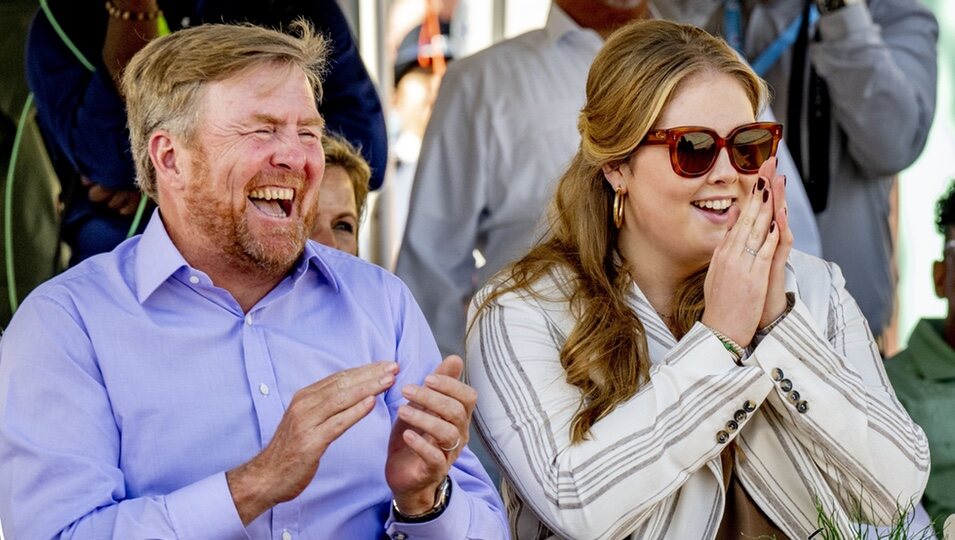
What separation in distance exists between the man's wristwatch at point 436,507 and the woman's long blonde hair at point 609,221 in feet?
0.91

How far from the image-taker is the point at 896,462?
106 inches

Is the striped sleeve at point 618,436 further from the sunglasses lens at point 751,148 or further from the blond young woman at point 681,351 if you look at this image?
the sunglasses lens at point 751,148

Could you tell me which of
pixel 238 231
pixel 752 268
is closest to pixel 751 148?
pixel 752 268

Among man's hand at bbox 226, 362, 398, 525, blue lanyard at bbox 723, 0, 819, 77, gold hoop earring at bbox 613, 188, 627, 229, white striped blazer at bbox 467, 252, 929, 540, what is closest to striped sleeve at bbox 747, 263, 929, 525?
white striped blazer at bbox 467, 252, 929, 540

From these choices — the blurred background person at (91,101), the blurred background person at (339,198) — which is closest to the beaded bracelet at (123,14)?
the blurred background person at (91,101)

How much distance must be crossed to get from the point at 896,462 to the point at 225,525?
Answer: 1210mm

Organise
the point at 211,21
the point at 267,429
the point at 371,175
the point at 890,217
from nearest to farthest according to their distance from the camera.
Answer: the point at 267,429, the point at 211,21, the point at 371,175, the point at 890,217

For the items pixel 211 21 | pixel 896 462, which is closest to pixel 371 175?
pixel 211 21

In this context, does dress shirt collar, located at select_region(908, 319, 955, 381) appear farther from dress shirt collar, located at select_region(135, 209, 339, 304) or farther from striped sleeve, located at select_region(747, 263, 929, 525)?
dress shirt collar, located at select_region(135, 209, 339, 304)

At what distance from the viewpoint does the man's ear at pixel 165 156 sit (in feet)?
8.81

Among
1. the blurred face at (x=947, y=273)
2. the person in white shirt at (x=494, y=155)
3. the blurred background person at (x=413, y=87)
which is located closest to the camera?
the blurred face at (x=947, y=273)

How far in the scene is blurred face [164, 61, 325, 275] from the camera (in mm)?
2639

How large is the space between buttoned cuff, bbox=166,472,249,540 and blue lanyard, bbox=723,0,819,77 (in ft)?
8.68

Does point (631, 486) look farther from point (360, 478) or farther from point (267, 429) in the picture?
point (267, 429)
